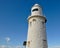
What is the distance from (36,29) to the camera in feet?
60.5

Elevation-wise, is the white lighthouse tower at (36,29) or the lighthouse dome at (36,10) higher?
the lighthouse dome at (36,10)

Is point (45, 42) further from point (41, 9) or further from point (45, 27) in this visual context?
point (41, 9)

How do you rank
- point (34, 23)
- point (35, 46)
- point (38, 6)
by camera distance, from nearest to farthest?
point (35, 46) → point (34, 23) → point (38, 6)

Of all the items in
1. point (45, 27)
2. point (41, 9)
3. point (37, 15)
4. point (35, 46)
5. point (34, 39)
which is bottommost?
point (35, 46)

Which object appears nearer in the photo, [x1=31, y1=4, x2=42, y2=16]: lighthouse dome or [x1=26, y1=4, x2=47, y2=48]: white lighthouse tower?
[x1=26, y1=4, x2=47, y2=48]: white lighthouse tower

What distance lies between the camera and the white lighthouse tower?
17.7 metres

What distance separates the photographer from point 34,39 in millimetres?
17812

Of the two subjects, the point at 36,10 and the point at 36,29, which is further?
the point at 36,10

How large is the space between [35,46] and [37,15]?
5329 mm

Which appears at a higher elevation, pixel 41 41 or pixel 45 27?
pixel 45 27

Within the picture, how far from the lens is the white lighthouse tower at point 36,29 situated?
58.1ft

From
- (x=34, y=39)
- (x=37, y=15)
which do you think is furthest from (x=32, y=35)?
(x=37, y=15)

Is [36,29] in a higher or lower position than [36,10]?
lower

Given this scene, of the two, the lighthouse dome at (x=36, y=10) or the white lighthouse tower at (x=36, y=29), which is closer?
the white lighthouse tower at (x=36, y=29)
